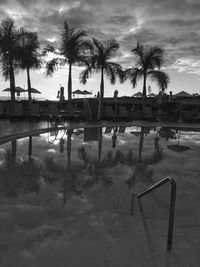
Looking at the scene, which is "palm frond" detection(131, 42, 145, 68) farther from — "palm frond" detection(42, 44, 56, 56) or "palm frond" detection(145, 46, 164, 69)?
"palm frond" detection(42, 44, 56, 56)

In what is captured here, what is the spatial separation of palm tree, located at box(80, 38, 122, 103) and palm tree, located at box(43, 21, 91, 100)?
3.63 feet

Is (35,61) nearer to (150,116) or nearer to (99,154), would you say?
(150,116)

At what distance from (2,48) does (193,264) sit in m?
21.4

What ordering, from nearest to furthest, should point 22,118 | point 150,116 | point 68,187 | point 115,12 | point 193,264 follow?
point 193,264 → point 68,187 → point 115,12 → point 22,118 → point 150,116

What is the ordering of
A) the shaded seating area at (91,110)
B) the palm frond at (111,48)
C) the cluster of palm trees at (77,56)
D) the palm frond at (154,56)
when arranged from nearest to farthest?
the shaded seating area at (91,110), the cluster of palm trees at (77,56), the palm frond at (111,48), the palm frond at (154,56)

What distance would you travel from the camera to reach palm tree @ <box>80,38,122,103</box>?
76.1 ft

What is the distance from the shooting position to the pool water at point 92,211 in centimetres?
328

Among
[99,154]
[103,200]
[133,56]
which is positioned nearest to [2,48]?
[133,56]

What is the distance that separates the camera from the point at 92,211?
452cm

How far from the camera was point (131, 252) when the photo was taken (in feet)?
11.0

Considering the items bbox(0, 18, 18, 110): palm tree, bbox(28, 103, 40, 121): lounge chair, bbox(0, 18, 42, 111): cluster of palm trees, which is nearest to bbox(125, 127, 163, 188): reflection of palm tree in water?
bbox(28, 103, 40, 121): lounge chair

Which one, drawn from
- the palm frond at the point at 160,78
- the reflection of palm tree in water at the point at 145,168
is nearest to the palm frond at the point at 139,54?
the palm frond at the point at 160,78

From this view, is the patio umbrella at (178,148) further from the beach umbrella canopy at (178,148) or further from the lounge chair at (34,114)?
the lounge chair at (34,114)

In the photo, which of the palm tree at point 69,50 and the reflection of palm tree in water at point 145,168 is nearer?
the reflection of palm tree in water at point 145,168
